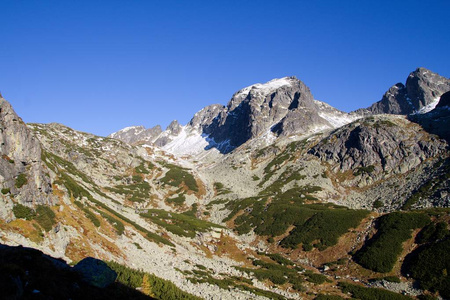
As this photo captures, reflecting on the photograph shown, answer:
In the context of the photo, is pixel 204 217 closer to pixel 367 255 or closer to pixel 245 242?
pixel 245 242

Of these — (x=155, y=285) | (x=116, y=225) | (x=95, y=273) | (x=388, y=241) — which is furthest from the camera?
(x=388, y=241)

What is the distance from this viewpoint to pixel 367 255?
5028cm

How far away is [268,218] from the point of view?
80438 millimetres

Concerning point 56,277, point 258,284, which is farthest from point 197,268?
point 56,277

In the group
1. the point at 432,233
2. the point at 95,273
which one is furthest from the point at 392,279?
the point at 95,273

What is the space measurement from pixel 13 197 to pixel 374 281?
5110cm

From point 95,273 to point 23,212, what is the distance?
19484 millimetres

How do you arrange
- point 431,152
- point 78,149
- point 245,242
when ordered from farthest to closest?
point 78,149 < point 431,152 < point 245,242

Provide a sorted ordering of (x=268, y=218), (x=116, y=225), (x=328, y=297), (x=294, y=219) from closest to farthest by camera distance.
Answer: (x=328, y=297) → (x=116, y=225) → (x=294, y=219) → (x=268, y=218)

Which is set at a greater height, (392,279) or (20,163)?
(392,279)

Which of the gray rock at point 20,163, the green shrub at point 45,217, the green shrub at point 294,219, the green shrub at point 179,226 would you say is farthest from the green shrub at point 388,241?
the gray rock at point 20,163

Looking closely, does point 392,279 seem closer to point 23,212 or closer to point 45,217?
point 45,217

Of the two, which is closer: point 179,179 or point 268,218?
point 268,218

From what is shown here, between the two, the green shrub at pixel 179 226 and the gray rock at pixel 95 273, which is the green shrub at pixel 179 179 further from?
the gray rock at pixel 95 273
